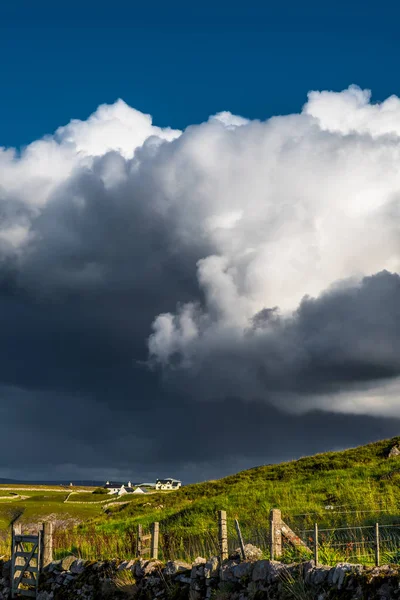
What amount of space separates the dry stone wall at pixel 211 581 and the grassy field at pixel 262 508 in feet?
9.88

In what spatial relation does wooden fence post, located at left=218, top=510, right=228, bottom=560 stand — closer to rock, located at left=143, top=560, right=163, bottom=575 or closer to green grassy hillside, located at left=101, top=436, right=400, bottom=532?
rock, located at left=143, top=560, right=163, bottom=575

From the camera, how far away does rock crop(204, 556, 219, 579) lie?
21.6 metres

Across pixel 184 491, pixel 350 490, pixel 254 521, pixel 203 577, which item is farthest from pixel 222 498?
pixel 203 577

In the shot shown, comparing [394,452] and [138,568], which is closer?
[138,568]

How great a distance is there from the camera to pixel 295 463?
65.7 meters

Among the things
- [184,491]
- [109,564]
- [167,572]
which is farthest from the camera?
[184,491]

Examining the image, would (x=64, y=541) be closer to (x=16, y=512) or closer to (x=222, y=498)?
(x=222, y=498)

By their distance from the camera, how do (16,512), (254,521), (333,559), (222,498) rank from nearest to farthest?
(333,559)
(254,521)
(222,498)
(16,512)

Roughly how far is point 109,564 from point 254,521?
1146 cm

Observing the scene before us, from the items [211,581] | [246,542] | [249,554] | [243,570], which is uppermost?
[246,542]

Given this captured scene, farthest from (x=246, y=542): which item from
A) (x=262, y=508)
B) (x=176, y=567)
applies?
(x=262, y=508)

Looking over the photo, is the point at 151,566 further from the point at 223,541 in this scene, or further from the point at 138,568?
the point at 223,541

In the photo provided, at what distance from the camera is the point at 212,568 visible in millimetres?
21734

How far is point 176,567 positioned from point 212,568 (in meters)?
2.10
